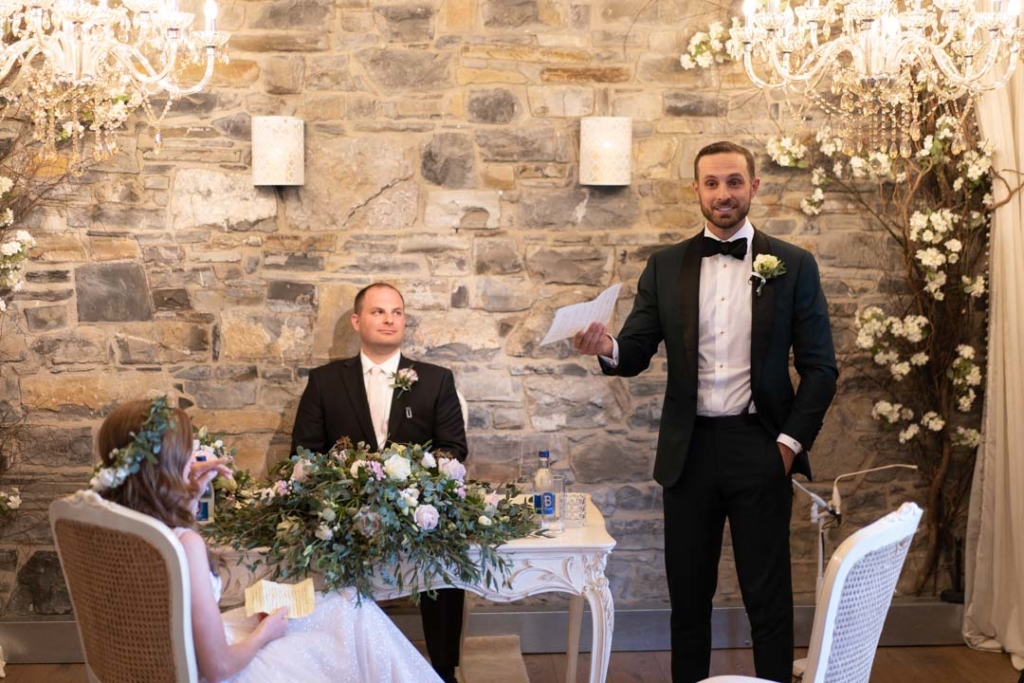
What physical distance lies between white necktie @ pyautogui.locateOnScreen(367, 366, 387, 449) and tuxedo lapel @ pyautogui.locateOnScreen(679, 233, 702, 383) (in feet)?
4.07

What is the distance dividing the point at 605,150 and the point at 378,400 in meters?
1.31

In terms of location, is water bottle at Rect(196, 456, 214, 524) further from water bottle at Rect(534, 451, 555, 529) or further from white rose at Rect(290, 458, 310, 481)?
water bottle at Rect(534, 451, 555, 529)

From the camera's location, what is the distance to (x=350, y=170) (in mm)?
4461

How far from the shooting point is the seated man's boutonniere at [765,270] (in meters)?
3.57

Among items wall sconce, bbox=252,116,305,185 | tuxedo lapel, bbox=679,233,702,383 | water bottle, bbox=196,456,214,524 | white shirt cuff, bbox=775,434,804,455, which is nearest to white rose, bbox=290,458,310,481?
water bottle, bbox=196,456,214,524

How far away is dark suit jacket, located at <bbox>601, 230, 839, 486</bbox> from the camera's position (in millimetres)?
3592

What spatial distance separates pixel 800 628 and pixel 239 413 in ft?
7.92

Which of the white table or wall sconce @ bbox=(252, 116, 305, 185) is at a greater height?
wall sconce @ bbox=(252, 116, 305, 185)

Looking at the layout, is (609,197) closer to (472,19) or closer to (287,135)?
(472,19)

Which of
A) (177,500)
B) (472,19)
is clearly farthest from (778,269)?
(177,500)

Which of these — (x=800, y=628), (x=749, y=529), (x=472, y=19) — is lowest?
(x=800, y=628)

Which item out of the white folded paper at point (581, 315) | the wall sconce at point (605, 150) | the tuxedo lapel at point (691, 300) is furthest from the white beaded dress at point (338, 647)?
the wall sconce at point (605, 150)

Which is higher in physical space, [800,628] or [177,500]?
[177,500]

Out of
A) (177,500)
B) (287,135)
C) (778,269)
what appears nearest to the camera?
(177,500)
